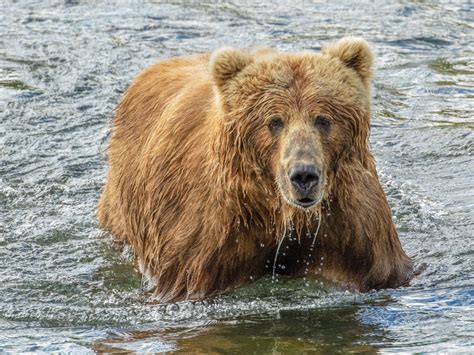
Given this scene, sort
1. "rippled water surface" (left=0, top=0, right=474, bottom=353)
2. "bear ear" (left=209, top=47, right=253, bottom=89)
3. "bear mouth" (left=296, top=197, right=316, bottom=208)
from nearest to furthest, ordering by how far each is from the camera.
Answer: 1. "bear mouth" (left=296, top=197, right=316, bottom=208)
2. "bear ear" (left=209, top=47, right=253, bottom=89)
3. "rippled water surface" (left=0, top=0, right=474, bottom=353)

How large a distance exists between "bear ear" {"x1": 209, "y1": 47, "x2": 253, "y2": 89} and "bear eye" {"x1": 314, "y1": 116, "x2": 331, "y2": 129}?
0.63 meters

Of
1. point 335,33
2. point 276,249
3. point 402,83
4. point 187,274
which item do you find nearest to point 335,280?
point 276,249

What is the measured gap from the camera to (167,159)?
8.32 m

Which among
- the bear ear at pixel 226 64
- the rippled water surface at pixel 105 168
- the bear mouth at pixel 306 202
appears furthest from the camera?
the rippled water surface at pixel 105 168

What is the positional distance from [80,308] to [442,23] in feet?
28.2

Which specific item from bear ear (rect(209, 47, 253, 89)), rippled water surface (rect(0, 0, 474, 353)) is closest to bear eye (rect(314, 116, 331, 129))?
bear ear (rect(209, 47, 253, 89))

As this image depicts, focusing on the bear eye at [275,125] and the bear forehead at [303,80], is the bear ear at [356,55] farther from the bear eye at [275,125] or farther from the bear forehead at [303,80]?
the bear eye at [275,125]

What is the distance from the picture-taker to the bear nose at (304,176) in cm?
686

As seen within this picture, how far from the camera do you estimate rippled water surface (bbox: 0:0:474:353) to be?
7672mm

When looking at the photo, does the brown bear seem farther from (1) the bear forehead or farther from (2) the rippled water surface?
(2) the rippled water surface

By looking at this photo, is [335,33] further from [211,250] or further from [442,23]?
[211,250]

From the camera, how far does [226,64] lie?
7410 mm

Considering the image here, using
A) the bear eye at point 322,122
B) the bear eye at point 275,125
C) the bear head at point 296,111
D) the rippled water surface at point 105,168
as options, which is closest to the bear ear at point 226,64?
the bear head at point 296,111

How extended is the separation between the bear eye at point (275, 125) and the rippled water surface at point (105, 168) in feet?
4.13
